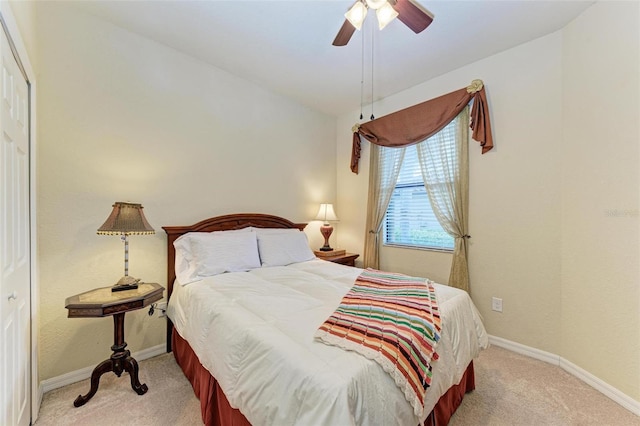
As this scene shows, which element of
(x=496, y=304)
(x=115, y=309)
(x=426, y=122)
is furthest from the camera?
(x=426, y=122)

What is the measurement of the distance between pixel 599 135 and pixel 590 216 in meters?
0.60

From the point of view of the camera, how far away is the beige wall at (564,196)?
5.94 feet

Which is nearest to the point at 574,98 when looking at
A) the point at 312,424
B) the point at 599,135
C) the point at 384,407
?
the point at 599,135

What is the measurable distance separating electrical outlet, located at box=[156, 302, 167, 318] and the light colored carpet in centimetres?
43

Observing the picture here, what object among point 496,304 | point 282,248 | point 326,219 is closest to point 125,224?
point 282,248

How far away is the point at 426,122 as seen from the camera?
2980 millimetres

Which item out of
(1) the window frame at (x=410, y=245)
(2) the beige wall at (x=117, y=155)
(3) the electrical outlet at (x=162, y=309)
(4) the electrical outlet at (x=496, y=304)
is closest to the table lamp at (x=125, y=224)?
(2) the beige wall at (x=117, y=155)

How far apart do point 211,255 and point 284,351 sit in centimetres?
146

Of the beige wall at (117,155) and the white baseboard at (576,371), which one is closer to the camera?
the white baseboard at (576,371)

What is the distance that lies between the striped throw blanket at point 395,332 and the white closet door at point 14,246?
1394 mm

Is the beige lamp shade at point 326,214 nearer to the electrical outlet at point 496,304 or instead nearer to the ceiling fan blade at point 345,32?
the electrical outlet at point 496,304

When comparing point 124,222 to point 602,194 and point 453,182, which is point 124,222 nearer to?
point 453,182

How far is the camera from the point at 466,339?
1613 millimetres

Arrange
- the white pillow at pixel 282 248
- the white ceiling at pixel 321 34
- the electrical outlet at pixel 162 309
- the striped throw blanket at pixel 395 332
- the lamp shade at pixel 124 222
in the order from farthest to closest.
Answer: the white pillow at pixel 282 248 → the electrical outlet at pixel 162 309 → the white ceiling at pixel 321 34 → the lamp shade at pixel 124 222 → the striped throw blanket at pixel 395 332
